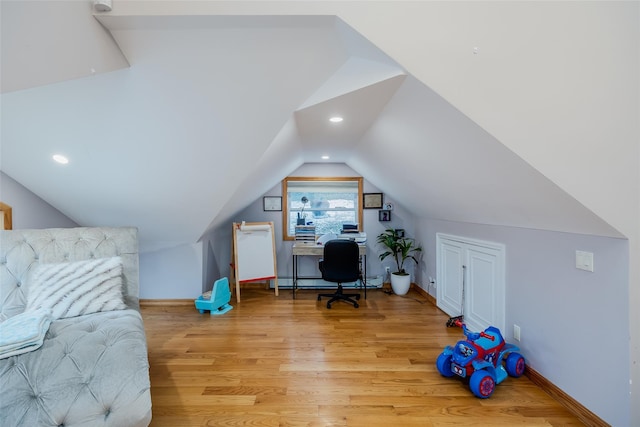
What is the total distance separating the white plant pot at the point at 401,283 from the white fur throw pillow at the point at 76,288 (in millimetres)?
3506

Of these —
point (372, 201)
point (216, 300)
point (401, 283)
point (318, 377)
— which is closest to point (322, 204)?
point (372, 201)

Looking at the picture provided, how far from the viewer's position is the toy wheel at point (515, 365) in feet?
7.07

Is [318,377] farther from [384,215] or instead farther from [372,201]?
[372,201]

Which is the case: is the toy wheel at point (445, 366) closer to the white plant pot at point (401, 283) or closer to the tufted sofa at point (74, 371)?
the tufted sofa at point (74, 371)

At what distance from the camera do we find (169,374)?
2264 mm

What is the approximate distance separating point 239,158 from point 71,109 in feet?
3.67

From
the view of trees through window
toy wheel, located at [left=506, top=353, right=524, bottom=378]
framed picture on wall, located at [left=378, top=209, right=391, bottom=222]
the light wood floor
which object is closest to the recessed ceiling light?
the light wood floor

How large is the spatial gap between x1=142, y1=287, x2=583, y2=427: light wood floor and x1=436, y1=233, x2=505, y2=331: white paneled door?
25cm

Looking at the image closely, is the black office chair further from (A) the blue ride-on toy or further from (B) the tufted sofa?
(B) the tufted sofa

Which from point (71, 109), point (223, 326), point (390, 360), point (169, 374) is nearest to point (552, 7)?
point (390, 360)

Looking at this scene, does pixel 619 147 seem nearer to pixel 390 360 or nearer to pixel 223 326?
pixel 390 360

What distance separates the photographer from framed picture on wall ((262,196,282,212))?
5.04m

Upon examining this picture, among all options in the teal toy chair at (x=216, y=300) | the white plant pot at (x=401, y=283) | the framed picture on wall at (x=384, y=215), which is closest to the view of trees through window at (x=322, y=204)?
the framed picture on wall at (x=384, y=215)

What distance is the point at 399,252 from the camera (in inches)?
188
